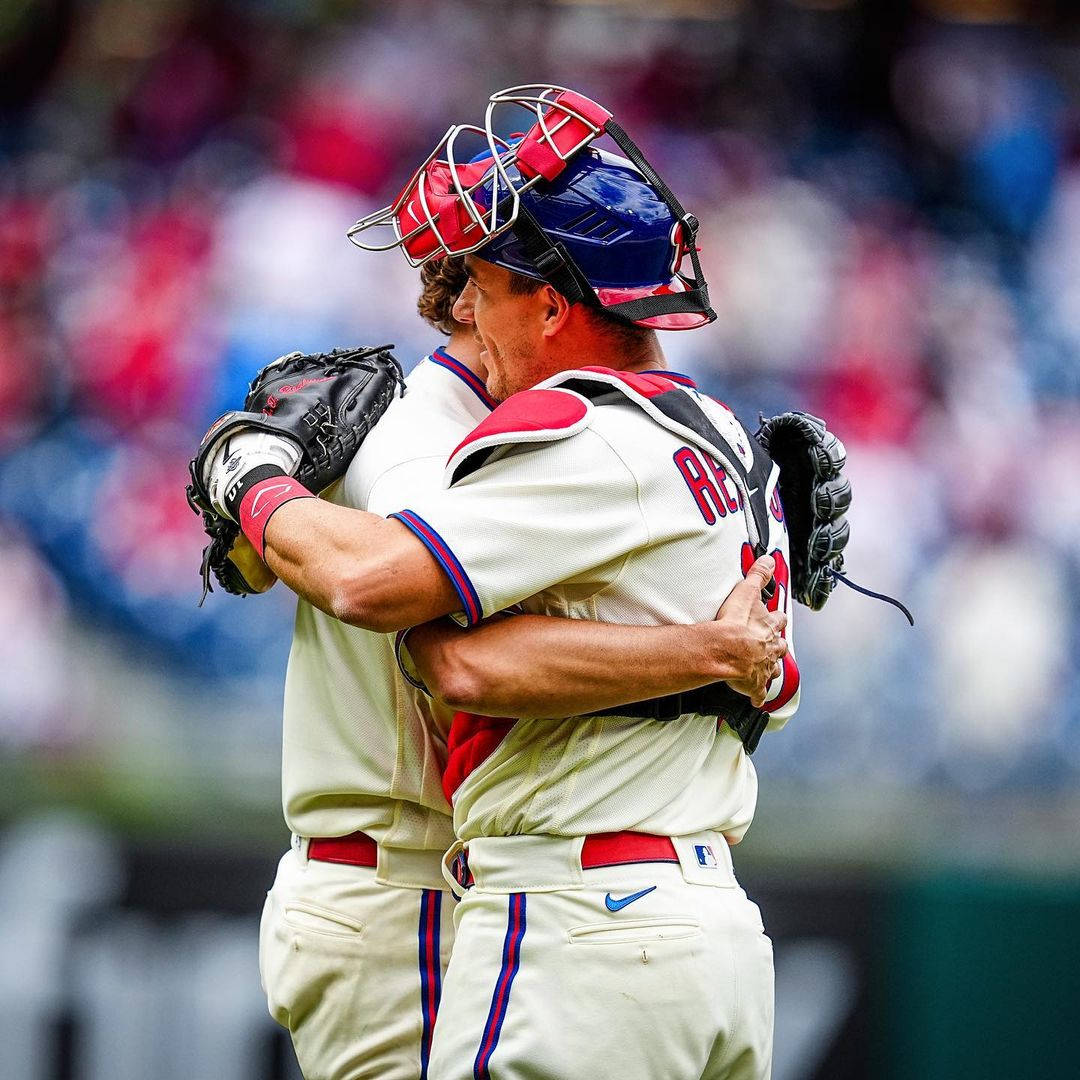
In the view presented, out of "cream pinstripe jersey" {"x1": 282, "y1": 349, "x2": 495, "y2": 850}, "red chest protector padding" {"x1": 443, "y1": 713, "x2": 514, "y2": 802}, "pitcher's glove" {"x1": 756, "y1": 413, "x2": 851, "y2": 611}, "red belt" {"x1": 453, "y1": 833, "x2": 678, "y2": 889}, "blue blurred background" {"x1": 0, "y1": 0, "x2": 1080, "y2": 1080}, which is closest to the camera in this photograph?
"red belt" {"x1": 453, "y1": 833, "x2": 678, "y2": 889}

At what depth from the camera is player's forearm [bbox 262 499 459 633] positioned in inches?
83.7

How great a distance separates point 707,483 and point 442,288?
2.44 feet

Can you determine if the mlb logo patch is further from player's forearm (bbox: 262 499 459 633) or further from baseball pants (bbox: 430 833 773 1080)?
player's forearm (bbox: 262 499 459 633)

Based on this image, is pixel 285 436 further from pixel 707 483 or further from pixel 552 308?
pixel 707 483

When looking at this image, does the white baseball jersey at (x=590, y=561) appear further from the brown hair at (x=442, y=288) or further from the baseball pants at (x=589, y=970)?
the brown hair at (x=442, y=288)

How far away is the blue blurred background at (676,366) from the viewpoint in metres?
4.52

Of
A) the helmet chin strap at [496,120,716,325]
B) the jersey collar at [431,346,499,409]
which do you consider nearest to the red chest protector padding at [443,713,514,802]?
the jersey collar at [431,346,499,409]

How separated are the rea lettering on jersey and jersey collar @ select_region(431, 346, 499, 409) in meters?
0.43

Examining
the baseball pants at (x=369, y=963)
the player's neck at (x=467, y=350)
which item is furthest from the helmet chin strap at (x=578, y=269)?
the baseball pants at (x=369, y=963)

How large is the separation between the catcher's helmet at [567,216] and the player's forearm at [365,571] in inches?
18.9

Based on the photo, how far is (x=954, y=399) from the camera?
21.1ft

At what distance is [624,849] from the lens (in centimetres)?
225

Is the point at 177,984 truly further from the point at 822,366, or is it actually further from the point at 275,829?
the point at 822,366

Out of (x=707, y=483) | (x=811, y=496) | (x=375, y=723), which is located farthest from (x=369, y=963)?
(x=811, y=496)
